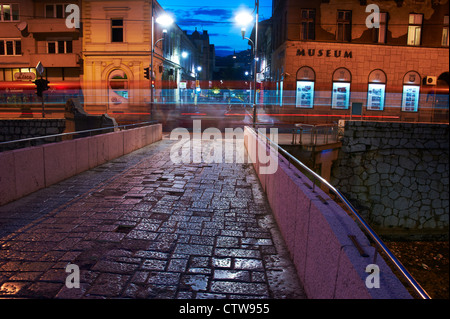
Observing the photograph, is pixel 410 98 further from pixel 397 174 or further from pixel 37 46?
pixel 37 46

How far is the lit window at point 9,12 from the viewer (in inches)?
1387

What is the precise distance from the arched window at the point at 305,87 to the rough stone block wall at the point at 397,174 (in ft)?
40.2

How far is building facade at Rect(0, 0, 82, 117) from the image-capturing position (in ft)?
114

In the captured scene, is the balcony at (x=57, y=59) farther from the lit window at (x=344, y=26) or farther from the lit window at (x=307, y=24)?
the lit window at (x=344, y=26)

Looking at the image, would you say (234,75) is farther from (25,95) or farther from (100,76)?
(25,95)

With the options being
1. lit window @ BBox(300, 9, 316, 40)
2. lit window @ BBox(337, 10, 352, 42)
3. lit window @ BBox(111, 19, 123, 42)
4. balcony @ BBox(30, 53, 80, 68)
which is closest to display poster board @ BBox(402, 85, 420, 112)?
lit window @ BBox(337, 10, 352, 42)

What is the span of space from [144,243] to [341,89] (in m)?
29.8

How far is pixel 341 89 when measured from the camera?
1216 inches

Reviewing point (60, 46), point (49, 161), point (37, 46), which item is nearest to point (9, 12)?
point (37, 46)

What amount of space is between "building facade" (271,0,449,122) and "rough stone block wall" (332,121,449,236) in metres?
11.1
